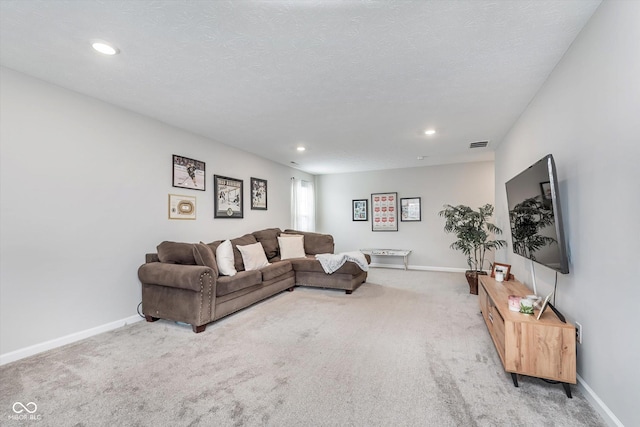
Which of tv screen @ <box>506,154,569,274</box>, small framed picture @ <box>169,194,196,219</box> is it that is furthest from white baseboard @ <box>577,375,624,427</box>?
small framed picture @ <box>169,194,196,219</box>

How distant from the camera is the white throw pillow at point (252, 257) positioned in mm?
4070

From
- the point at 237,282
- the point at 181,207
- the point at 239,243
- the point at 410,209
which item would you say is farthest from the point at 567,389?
the point at 410,209

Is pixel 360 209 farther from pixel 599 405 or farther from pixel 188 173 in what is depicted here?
pixel 599 405

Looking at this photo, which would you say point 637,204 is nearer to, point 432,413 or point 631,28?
point 631,28

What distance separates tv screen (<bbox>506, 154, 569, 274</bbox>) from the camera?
185 cm

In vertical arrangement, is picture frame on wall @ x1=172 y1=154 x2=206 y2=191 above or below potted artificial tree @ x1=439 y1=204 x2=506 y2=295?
above

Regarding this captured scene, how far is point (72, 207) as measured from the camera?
276cm

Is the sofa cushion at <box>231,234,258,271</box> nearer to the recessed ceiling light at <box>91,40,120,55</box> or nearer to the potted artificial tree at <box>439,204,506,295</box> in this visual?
the recessed ceiling light at <box>91,40,120,55</box>

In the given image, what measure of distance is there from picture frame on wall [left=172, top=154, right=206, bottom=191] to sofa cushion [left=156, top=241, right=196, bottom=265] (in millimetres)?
934

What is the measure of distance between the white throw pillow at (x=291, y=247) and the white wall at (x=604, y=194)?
12.4 feet

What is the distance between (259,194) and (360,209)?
285 cm

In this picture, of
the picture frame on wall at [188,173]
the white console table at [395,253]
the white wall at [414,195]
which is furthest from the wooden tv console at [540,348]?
the white wall at [414,195]

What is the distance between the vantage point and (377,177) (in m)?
7.13

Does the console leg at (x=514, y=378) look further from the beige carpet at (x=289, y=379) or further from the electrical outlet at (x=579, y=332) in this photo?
the electrical outlet at (x=579, y=332)
